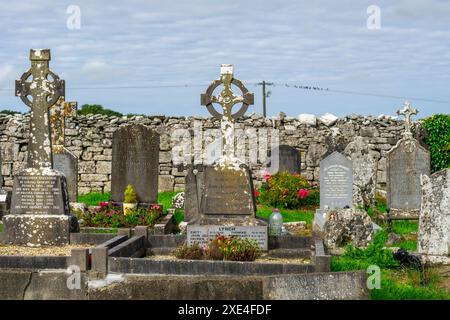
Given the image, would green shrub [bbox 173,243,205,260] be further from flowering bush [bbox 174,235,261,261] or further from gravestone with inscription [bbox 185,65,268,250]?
gravestone with inscription [bbox 185,65,268,250]

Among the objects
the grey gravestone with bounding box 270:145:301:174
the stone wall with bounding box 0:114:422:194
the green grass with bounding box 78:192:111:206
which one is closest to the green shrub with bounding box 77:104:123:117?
the stone wall with bounding box 0:114:422:194

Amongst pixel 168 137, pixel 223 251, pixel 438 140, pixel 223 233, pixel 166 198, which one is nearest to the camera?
pixel 223 251

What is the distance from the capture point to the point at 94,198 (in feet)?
65.1

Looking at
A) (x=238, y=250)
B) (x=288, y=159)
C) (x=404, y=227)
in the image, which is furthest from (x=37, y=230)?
(x=288, y=159)

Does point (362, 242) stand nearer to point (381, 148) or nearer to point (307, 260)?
point (307, 260)

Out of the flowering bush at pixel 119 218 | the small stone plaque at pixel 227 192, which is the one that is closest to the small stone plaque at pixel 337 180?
the flowering bush at pixel 119 218

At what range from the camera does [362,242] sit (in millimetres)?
11555

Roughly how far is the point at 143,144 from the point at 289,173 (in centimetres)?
504

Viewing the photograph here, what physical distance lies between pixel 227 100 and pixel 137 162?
4443mm

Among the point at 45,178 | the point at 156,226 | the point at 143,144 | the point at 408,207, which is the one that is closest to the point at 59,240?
the point at 45,178

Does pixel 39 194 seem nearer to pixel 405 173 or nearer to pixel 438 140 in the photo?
pixel 405 173

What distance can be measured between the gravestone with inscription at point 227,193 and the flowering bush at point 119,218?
2.76 meters

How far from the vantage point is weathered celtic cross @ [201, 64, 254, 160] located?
456 inches

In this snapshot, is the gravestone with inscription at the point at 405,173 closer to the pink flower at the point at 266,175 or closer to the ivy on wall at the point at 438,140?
the pink flower at the point at 266,175
